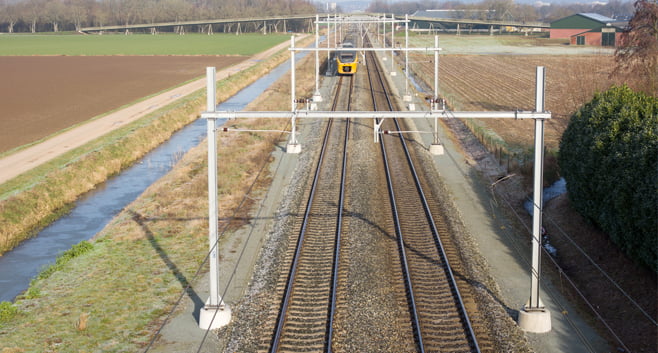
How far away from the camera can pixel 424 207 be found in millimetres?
20984

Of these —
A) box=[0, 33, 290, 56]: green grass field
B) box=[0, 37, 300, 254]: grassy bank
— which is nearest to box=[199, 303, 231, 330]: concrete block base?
box=[0, 37, 300, 254]: grassy bank

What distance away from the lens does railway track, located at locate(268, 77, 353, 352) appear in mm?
12469

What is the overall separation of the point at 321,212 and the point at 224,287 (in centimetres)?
590

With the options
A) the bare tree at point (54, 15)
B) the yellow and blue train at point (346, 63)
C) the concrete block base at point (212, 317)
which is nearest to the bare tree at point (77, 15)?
the bare tree at point (54, 15)

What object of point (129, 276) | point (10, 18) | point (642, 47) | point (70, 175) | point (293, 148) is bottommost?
point (129, 276)

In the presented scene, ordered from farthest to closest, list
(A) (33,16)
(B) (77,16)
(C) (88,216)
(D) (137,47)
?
(B) (77,16), (A) (33,16), (D) (137,47), (C) (88,216)

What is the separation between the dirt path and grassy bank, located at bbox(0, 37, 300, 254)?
0.81 metres

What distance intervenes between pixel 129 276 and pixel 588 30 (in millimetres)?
101376

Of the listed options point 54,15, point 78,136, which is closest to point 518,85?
point 78,136

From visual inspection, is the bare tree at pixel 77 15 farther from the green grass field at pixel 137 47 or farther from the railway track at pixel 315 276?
the railway track at pixel 315 276

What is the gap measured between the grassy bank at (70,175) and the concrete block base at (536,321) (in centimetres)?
1545

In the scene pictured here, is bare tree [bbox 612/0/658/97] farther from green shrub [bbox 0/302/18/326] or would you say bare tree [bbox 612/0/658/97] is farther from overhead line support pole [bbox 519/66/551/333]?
green shrub [bbox 0/302/18/326]

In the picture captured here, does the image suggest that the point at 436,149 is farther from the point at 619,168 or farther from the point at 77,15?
the point at 77,15

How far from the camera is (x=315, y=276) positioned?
1548 cm
